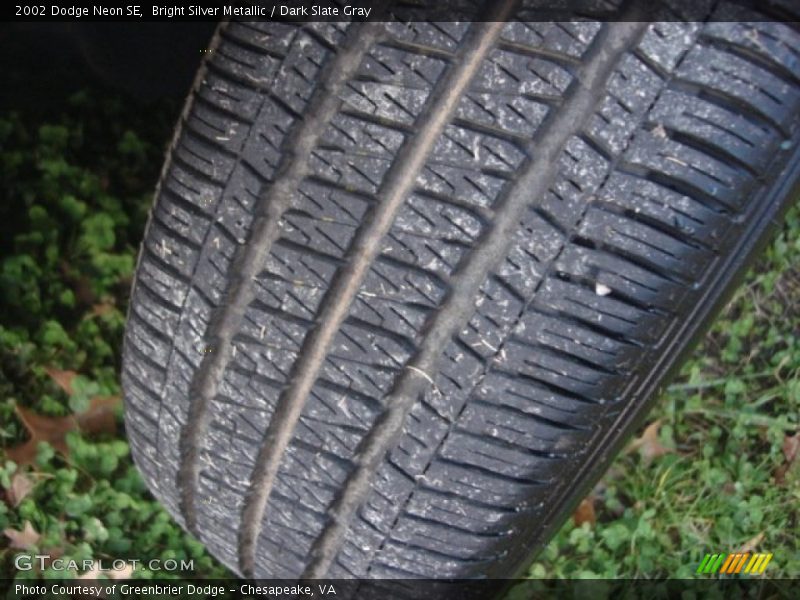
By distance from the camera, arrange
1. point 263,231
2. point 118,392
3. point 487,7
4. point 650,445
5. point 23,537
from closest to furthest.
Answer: point 487,7, point 263,231, point 23,537, point 118,392, point 650,445

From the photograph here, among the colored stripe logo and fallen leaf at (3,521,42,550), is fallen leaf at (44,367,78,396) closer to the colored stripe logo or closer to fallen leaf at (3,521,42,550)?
fallen leaf at (3,521,42,550)

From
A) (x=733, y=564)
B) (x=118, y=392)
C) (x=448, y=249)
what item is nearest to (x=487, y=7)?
(x=448, y=249)

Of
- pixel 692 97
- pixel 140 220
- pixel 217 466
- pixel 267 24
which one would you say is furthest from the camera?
pixel 140 220

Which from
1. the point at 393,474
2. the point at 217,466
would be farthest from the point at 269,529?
the point at 393,474

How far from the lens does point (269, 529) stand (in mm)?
1092

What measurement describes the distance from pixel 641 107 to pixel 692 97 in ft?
0.14

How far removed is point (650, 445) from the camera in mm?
1584

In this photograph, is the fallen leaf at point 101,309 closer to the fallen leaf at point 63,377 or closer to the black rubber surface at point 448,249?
the fallen leaf at point 63,377

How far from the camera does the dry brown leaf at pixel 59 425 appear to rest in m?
1.43

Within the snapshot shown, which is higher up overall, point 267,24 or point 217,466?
point 267,24

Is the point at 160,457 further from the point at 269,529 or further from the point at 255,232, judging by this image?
the point at 255,232

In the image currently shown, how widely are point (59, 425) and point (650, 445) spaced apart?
89 centimetres

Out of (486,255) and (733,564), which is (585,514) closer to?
(733,564)

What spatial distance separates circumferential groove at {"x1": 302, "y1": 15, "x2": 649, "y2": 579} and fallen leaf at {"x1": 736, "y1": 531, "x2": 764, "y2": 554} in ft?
2.52
